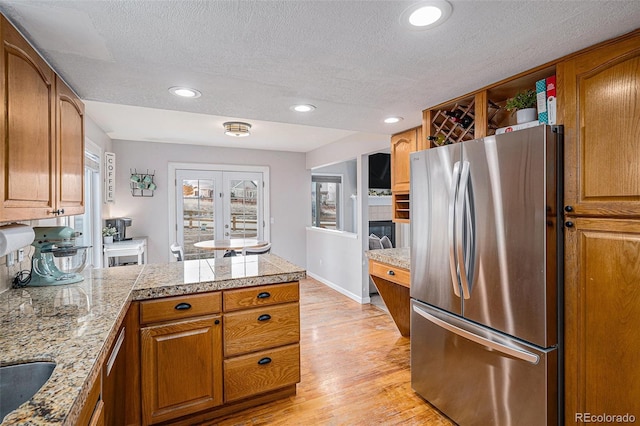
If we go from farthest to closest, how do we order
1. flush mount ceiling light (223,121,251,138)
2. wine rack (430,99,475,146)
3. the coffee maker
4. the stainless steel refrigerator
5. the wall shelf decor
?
the wall shelf decor < the coffee maker < flush mount ceiling light (223,121,251,138) < wine rack (430,99,475,146) < the stainless steel refrigerator

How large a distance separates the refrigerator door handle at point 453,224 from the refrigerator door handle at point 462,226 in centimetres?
2

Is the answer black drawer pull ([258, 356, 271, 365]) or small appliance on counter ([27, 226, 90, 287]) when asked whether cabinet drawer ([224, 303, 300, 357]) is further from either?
small appliance on counter ([27, 226, 90, 287])

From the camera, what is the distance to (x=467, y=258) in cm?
186

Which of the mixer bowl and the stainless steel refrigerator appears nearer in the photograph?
the stainless steel refrigerator

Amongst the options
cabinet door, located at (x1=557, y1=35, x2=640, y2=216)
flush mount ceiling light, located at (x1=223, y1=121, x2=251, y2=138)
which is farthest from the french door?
cabinet door, located at (x1=557, y1=35, x2=640, y2=216)

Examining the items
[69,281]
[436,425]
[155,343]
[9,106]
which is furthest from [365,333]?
[9,106]

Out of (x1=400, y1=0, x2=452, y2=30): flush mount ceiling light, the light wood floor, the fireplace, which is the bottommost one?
the light wood floor

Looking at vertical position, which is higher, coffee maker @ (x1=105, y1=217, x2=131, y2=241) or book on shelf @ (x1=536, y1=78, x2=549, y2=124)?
book on shelf @ (x1=536, y1=78, x2=549, y2=124)

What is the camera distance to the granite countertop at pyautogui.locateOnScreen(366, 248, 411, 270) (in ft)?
9.14

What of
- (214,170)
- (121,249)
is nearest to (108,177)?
(121,249)

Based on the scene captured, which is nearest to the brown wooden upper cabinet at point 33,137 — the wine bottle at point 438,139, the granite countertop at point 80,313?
the granite countertop at point 80,313

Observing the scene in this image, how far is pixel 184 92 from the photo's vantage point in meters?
2.12

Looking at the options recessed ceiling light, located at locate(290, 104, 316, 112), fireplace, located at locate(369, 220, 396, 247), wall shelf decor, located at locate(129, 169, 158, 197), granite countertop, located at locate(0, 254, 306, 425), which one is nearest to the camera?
granite countertop, located at locate(0, 254, 306, 425)

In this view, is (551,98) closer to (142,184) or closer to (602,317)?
(602,317)
